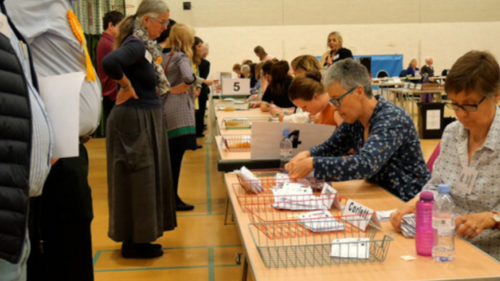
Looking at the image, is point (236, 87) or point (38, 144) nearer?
point (38, 144)

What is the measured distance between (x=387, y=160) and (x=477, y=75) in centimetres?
74

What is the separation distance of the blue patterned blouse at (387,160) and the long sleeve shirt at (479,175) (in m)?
0.36

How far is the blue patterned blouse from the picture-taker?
2559 millimetres

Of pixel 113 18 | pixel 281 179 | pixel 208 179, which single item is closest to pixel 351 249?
pixel 281 179

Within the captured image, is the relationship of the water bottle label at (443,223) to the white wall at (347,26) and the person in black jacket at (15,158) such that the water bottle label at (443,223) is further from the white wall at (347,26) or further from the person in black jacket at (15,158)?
the white wall at (347,26)

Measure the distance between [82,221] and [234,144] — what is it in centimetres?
150

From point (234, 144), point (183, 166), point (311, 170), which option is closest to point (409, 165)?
point (311, 170)

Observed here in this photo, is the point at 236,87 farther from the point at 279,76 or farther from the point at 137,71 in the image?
the point at 137,71

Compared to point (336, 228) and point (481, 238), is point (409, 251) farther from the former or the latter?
point (481, 238)

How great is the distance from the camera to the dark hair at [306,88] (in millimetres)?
3891

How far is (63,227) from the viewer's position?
231 centimetres

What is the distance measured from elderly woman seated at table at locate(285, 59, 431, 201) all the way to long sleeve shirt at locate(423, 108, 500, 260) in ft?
1.20

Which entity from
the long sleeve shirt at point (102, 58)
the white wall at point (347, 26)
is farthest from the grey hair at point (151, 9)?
the white wall at point (347, 26)

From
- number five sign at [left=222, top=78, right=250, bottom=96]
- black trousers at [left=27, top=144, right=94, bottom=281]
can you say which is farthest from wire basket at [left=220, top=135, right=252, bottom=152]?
number five sign at [left=222, top=78, right=250, bottom=96]
